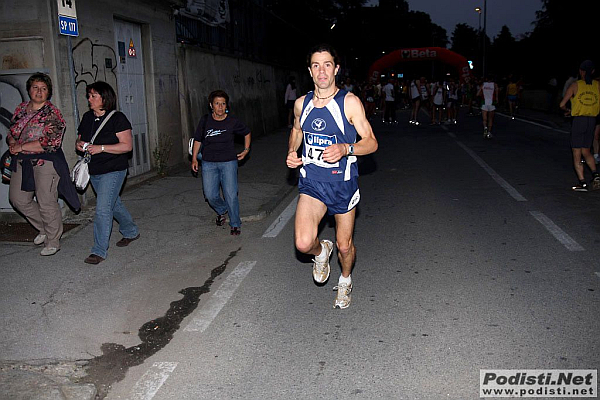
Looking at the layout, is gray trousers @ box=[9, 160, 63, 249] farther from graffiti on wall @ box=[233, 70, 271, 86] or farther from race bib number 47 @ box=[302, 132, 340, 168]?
graffiti on wall @ box=[233, 70, 271, 86]

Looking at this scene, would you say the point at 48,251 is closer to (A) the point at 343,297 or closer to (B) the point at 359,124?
(A) the point at 343,297

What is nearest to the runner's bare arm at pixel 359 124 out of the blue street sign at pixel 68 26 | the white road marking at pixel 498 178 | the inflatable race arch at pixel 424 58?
the blue street sign at pixel 68 26

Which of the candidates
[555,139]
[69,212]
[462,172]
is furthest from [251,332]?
[555,139]

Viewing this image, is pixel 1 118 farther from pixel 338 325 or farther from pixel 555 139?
pixel 555 139

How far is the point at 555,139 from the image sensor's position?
1873 cm

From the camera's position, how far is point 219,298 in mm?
5461

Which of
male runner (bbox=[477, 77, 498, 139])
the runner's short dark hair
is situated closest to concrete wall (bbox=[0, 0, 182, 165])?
the runner's short dark hair

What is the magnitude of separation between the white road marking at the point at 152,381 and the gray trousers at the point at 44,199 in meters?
3.30

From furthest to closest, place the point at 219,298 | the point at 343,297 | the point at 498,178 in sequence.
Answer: the point at 498,178 < the point at 219,298 < the point at 343,297

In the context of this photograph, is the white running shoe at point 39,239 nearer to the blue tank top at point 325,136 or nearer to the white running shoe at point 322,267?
the white running shoe at point 322,267

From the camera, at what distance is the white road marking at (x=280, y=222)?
7.85m

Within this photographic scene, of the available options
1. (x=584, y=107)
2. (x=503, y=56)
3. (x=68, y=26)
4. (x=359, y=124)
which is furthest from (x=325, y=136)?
(x=503, y=56)

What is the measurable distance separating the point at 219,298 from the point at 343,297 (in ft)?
3.60

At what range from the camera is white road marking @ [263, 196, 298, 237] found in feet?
25.8
